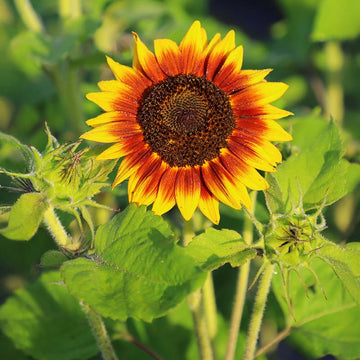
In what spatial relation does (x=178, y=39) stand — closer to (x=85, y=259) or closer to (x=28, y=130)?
(x=28, y=130)

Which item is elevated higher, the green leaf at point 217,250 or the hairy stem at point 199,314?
the green leaf at point 217,250

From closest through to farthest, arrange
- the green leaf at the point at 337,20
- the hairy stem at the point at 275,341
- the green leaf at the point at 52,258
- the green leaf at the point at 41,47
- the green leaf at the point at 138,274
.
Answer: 1. the green leaf at the point at 138,274
2. the green leaf at the point at 52,258
3. the hairy stem at the point at 275,341
4. the green leaf at the point at 41,47
5. the green leaf at the point at 337,20

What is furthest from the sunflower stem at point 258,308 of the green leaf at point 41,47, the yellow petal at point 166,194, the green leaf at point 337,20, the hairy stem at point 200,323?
the green leaf at point 337,20

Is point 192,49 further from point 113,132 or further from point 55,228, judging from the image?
point 55,228

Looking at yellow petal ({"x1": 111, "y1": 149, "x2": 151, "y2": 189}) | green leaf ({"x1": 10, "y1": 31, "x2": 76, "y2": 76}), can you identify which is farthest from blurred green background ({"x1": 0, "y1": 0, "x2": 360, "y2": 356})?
yellow petal ({"x1": 111, "y1": 149, "x2": 151, "y2": 189})

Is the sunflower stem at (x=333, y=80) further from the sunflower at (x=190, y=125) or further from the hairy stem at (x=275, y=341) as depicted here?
the sunflower at (x=190, y=125)

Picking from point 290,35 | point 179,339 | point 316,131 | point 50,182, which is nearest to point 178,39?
point 290,35

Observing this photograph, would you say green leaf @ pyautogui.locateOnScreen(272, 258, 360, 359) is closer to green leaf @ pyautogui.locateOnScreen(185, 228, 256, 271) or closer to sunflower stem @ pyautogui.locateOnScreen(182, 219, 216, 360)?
sunflower stem @ pyautogui.locateOnScreen(182, 219, 216, 360)
